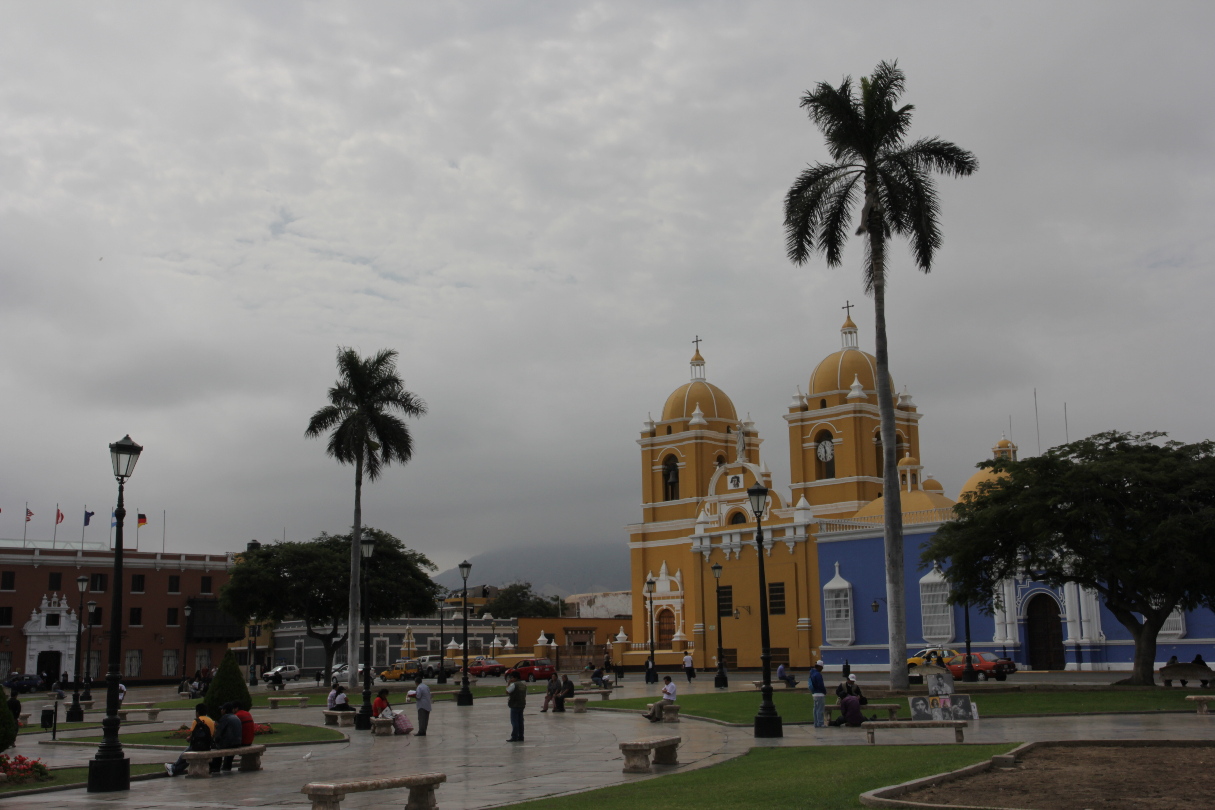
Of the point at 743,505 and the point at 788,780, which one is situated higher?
the point at 743,505

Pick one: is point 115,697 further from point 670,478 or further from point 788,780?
point 670,478

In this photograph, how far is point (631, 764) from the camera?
14.5 meters

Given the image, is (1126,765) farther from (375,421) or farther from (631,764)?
(375,421)

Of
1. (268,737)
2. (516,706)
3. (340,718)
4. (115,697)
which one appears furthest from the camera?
(340,718)

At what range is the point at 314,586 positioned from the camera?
47.5 m

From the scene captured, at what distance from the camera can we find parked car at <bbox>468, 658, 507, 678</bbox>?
57969mm

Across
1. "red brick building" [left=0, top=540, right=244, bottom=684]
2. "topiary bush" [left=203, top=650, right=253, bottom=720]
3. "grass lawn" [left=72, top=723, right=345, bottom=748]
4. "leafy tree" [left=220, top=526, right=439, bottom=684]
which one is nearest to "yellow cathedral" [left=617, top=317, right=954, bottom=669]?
"leafy tree" [left=220, top=526, right=439, bottom=684]

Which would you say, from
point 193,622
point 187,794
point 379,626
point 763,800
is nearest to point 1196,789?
point 763,800

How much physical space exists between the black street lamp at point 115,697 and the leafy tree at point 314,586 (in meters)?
31.1

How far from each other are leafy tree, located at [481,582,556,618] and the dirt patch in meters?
93.6

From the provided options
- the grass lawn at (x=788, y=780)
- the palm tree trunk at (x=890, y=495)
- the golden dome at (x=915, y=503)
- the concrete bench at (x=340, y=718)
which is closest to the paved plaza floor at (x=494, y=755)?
the grass lawn at (x=788, y=780)

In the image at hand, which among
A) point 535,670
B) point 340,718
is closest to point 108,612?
point 535,670

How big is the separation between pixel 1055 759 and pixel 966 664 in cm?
2381

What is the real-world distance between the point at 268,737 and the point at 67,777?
6542 mm
